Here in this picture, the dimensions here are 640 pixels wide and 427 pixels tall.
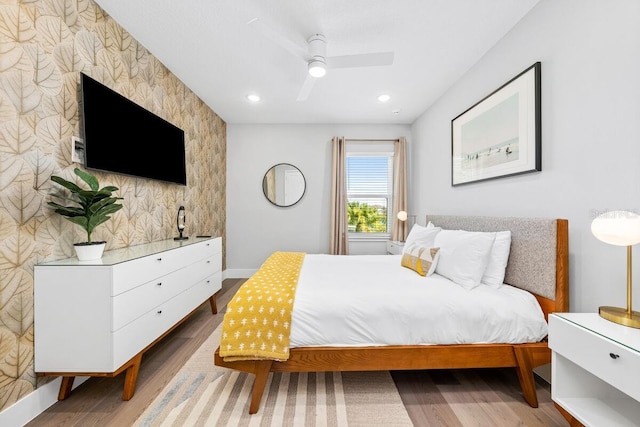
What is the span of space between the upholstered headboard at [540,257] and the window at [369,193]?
2377mm

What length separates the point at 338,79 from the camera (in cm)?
294

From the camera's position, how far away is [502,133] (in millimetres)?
2213

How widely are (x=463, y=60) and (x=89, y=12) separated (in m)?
3.03

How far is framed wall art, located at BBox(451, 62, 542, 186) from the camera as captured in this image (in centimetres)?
191

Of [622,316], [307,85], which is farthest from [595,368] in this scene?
[307,85]

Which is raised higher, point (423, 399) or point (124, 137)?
point (124, 137)

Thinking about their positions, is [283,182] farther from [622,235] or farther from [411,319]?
[622,235]

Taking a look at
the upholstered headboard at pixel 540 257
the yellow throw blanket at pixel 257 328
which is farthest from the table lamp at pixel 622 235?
the yellow throw blanket at pixel 257 328

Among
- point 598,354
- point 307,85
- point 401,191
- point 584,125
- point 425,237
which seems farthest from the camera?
point 401,191

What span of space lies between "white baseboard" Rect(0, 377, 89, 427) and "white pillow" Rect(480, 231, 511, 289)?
286cm

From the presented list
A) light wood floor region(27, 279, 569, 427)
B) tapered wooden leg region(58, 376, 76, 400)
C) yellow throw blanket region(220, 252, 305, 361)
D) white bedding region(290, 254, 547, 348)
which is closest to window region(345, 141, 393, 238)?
light wood floor region(27, 279, 569, 427)

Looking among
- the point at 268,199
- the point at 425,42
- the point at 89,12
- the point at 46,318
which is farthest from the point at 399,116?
the point at 46,318

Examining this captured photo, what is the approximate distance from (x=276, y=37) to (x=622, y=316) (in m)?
2.45

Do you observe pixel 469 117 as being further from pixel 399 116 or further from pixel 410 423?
pixel 410 423
